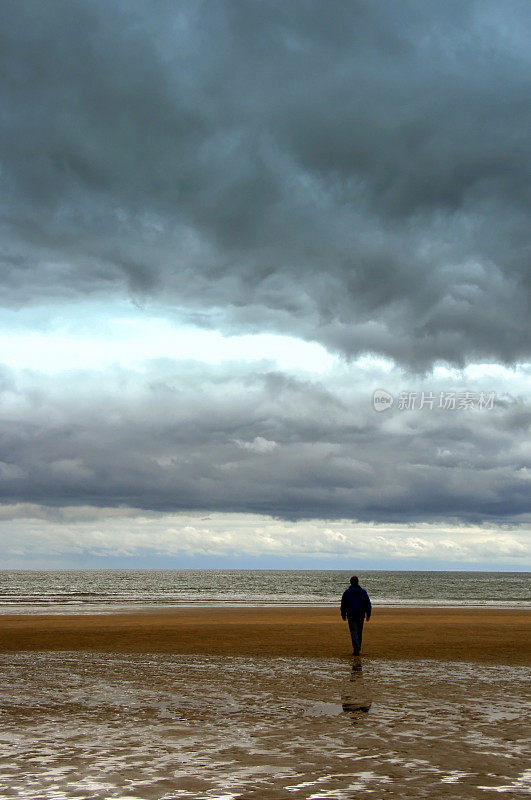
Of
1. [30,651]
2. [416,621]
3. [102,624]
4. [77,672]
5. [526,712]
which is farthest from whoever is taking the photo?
[416,621]

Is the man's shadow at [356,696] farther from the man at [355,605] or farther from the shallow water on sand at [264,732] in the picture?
the man at [355,605]

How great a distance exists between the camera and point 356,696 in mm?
14297

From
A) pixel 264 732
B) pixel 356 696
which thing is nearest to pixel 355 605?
pixel 356 696

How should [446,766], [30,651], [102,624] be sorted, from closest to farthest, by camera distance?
[446,766] → [30,651] → [102,624]

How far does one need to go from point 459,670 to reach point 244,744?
10164 millimetres

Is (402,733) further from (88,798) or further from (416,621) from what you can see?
(416,621)

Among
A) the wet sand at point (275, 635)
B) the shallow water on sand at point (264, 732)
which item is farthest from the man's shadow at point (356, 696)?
the wet sand at point (275, 635)

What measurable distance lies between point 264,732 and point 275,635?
18.9 metres

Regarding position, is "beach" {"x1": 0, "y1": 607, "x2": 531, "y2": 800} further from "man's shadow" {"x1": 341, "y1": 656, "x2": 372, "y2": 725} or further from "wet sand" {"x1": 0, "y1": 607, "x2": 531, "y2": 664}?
"wet sand" {"x1": 0, "y1": 607, "x2": 531, "y2": 664}

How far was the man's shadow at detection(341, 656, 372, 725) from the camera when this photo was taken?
12547 millimetres

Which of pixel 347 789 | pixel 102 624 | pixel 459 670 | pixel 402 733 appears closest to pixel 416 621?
pixel 102 624

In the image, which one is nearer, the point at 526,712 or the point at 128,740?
the point at 128,740

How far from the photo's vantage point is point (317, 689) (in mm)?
15281

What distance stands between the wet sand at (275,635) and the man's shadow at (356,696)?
474 cm
